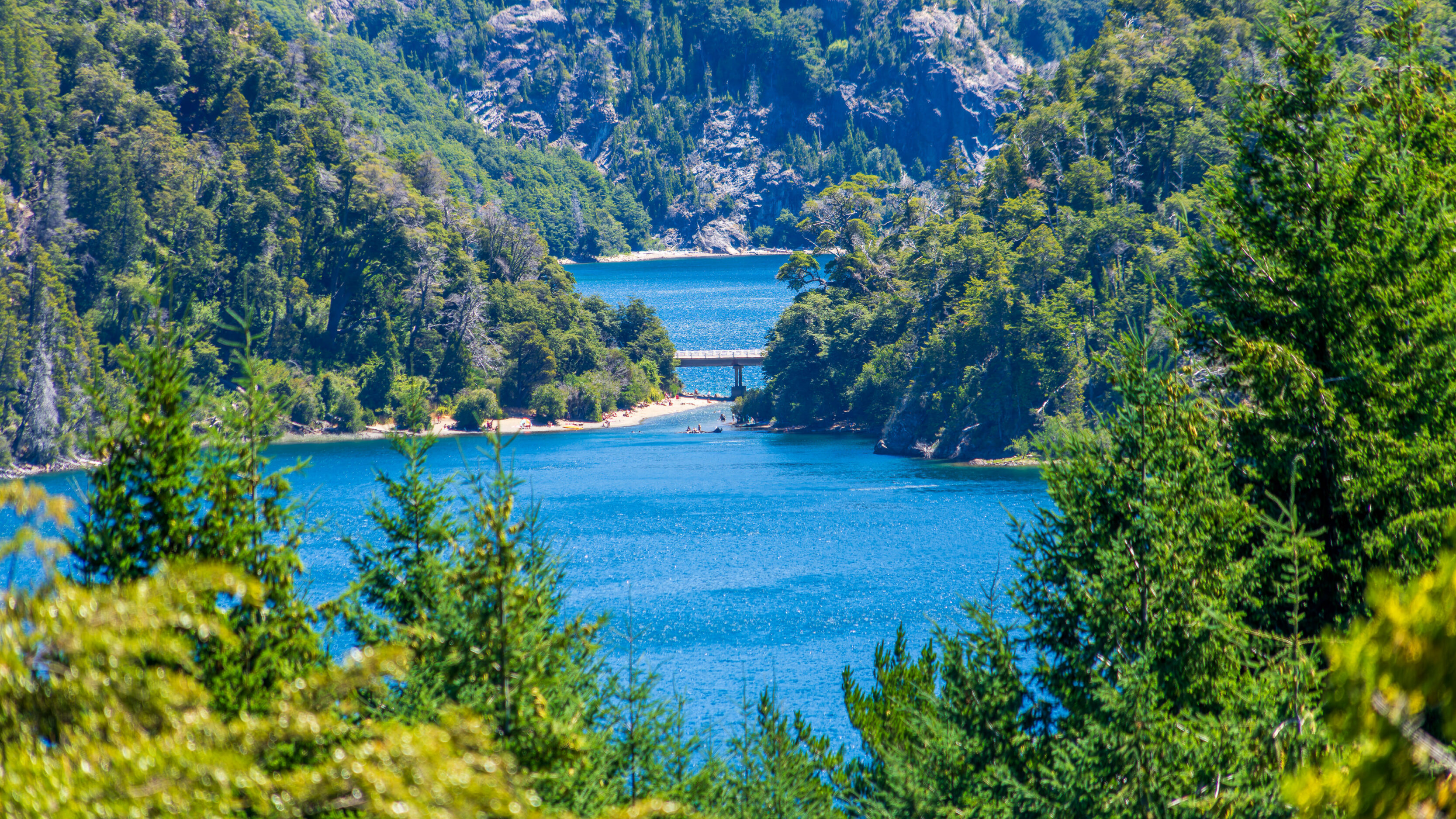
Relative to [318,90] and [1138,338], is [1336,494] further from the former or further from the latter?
[318,90]

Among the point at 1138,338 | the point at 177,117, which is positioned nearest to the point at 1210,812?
the point at 1138,338

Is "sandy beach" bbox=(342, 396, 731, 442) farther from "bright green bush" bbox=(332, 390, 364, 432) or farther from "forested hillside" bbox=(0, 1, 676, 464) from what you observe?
"forested hillside" bbox=(0, 1, 676, 464)

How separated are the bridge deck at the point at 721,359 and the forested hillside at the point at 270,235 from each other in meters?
4.34

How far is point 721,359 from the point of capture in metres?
125

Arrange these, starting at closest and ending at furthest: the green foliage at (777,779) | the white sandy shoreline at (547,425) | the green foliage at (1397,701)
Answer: the green foliage at (1397,701) < the green foliage at (777,779) < the white sandy shoreline at (547,425)

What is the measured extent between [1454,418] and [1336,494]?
1953 mm

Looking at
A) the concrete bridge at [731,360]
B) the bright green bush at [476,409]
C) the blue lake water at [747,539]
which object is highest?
the concrete bridge at [731,360]

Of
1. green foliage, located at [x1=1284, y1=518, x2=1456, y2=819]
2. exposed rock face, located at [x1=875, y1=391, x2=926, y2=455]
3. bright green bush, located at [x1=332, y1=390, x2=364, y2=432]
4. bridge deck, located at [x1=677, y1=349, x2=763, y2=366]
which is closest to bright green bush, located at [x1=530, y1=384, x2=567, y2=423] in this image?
bright green bush, located at [x1=332, y1=390, x2=364, y2=432]

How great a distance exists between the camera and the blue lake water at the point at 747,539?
44562mm

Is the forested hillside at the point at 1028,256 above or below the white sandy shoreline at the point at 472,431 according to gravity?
above

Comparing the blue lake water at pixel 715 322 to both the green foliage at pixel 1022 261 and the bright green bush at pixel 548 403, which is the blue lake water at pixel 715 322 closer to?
the bright green bush at pixel 548 403

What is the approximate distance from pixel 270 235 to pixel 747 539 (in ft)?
224

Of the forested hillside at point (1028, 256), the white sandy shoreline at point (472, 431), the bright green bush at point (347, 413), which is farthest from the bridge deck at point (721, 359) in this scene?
the bright green bush at point (347, 413)

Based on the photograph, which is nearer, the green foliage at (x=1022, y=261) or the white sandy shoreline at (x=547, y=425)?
the green foliage at (x=1022, y=261)
